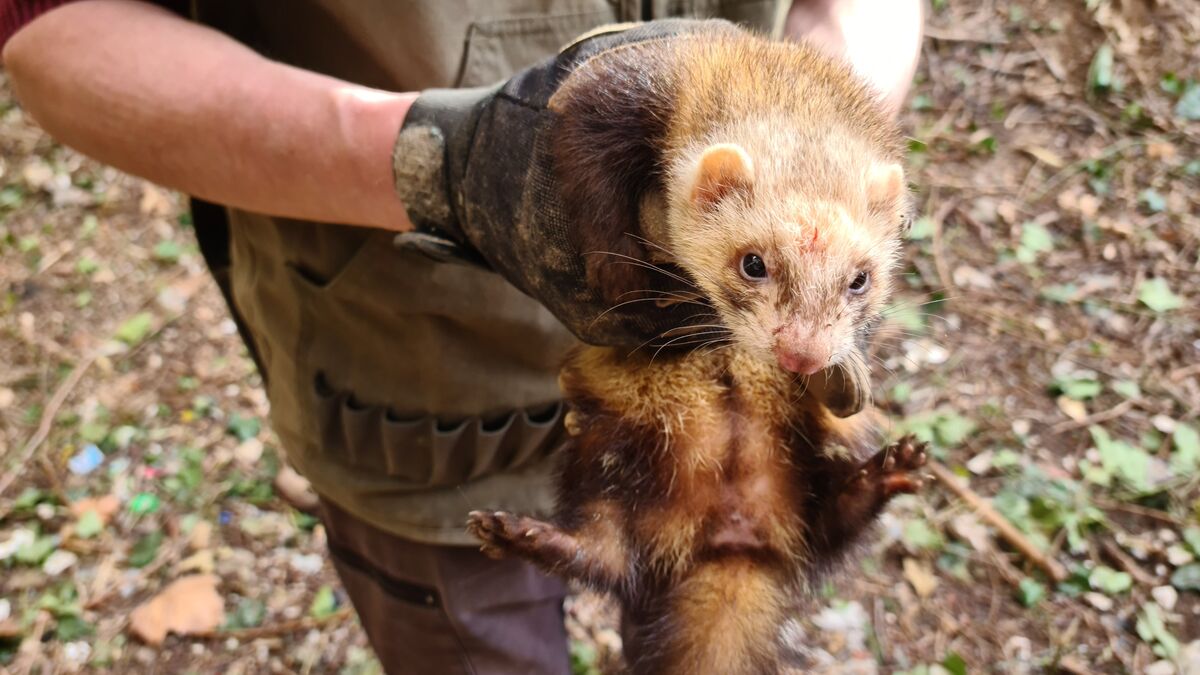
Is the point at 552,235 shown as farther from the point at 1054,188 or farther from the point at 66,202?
the point at 66,202

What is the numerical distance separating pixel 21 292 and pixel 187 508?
6.21 feet

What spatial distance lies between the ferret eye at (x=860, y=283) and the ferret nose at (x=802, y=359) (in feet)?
0.48

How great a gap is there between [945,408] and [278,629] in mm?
2936

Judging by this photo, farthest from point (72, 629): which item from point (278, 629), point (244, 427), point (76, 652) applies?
point (244, 427)

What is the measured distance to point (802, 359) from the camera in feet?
5.08

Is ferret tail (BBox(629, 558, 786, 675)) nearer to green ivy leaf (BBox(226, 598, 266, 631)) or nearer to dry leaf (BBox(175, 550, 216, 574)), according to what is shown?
green ivy leaf (BBox(226, 598, 266, 631))

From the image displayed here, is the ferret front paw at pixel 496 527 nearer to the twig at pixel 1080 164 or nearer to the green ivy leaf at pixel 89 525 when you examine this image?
the green ivy leaf at pixel 89 525

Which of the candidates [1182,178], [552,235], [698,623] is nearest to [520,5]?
[552,235]

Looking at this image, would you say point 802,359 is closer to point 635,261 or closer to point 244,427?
point 635,261

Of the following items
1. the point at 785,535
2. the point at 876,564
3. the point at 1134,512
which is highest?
the point at 785,535

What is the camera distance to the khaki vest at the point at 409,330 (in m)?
2.13

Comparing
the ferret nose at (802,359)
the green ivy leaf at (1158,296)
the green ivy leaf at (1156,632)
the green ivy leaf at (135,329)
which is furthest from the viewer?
the green ivy leaf at (135,329)

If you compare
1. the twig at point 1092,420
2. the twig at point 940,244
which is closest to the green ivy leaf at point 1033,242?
the twig at point 940,244

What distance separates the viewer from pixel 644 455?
82.9 inches
